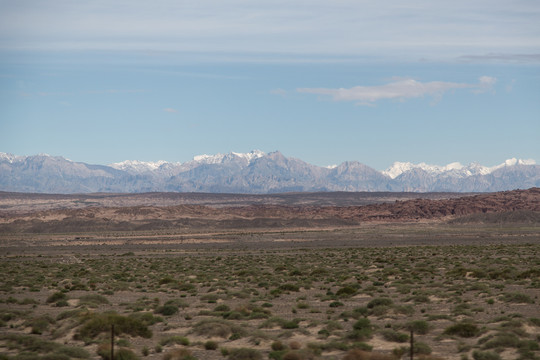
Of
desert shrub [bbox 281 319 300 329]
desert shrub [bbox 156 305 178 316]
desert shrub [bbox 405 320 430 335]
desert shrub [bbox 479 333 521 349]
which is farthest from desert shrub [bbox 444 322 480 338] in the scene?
desert shrub [bbox 156 305 178 316]

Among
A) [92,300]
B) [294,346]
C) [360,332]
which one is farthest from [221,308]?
[294,346]

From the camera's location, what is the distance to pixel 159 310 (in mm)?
32188

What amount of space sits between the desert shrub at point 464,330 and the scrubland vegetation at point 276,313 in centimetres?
4

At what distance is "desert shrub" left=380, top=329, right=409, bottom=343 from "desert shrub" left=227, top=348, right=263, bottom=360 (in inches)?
217

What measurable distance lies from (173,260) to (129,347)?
4566 cm

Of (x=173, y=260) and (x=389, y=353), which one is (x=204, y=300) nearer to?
(x=389, y=353)

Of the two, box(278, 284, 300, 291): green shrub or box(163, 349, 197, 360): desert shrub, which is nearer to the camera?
box(163, 349, 197, 360): desert shrub

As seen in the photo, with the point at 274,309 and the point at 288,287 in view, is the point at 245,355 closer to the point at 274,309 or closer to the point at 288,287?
the point at 274,309

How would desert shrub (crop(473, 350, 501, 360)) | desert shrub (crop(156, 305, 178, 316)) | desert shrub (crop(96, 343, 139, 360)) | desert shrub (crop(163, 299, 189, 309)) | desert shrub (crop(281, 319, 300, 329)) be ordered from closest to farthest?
desert shrub (crop(473, 350, 501, 360)), desert shrub (crop(96, 343, 139, 360)), desert shrub (crop(281, 319, 300, 329)), desert shrub (crop(156, 305, 178, 316)), desert shrub (crop(163, 299, 189, 309))

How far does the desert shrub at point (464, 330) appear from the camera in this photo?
24375mm

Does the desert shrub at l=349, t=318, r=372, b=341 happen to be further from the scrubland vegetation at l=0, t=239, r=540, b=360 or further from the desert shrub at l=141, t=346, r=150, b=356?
the desert shrub at l=141, t=346, r=150, b=356

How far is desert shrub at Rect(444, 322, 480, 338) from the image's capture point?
80.0ft

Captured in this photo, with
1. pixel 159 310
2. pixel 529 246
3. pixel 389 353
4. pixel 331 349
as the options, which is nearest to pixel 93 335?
pixel 159 310

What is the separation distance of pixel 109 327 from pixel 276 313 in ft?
30.3
